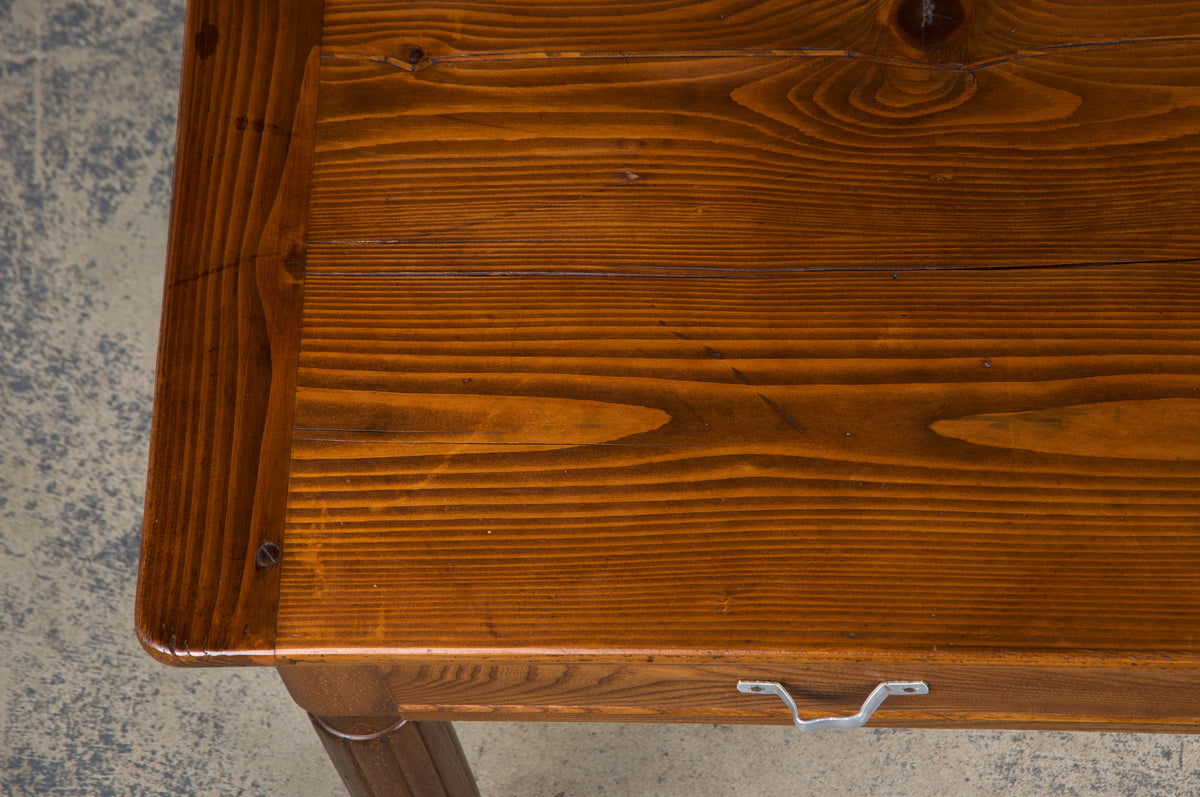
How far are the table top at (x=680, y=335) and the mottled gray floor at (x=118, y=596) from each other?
65cm

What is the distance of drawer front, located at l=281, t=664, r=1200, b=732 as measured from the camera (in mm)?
668

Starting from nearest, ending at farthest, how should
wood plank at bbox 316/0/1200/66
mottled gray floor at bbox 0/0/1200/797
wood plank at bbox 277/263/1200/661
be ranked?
Answer: wood plank at bbox 277/263/1200/661
wood plank at bbox 316/0/1200/66
mottled gray floor at bbox 0/0/1200/797

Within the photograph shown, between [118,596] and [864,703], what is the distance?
1.04 meters

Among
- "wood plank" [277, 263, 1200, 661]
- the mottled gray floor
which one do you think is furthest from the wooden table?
the mottled gray floor

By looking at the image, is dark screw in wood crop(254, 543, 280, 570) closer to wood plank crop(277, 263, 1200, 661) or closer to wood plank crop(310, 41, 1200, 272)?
wood plank crop(277, 263, 1200, 661)

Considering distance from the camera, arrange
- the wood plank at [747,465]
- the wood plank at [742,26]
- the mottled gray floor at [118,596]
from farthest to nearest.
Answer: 1. the mottled gray floor at [118,596]
2. the wood plank at [742,26]
3. the wood plank at [747,465]

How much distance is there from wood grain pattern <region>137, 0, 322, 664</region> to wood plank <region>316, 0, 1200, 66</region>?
0.25ft

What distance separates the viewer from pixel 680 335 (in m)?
0.67

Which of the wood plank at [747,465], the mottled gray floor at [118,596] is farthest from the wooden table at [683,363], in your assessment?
the mottled gray floor at [118,596]

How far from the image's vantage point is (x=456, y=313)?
69 centimetres

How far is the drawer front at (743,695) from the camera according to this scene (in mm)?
668

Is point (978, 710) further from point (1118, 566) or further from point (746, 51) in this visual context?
point (746, 51)

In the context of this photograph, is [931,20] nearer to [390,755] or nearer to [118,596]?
[390,755]

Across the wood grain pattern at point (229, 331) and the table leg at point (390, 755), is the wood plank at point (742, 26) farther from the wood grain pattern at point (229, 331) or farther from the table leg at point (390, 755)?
the table leg at point (390, 755)
